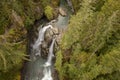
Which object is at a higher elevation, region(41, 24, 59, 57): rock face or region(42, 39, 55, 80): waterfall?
region(41, 24, 59, 57): rock face

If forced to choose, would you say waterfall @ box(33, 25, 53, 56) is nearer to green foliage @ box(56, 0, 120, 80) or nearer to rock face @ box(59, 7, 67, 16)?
rock face @ box(59, 7, 67, 16)

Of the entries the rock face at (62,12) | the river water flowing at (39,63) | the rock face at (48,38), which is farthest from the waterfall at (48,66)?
the rock face at (62,12)

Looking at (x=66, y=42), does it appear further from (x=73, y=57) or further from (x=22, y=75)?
(x=22, y=75)

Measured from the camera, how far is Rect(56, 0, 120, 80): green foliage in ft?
75.0

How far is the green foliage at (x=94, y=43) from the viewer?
22859 millimetres

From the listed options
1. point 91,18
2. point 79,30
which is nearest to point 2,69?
point 79,30

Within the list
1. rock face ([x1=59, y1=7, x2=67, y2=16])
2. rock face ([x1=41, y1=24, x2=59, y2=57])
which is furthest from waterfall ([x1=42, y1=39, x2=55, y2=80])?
rock face ([x1=59, y1=7, x2=67, y2=16])

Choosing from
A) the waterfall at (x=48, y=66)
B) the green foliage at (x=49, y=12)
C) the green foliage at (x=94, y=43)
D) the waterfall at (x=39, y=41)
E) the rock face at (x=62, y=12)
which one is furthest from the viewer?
the rock face at (x=62, y=12)

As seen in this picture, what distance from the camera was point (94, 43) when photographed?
24.1 metres

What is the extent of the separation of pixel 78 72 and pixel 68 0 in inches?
704

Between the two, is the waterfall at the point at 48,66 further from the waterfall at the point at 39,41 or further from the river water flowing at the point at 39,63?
the waterfall at the point at 39,41

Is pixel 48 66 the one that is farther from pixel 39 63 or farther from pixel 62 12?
pixel 62 12

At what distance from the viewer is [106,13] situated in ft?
79.6

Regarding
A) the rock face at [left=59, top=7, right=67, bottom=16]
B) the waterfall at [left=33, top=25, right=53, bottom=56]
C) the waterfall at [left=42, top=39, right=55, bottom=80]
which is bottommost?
the waterfall at [left=42, top=39, right=55, bottom=80]
